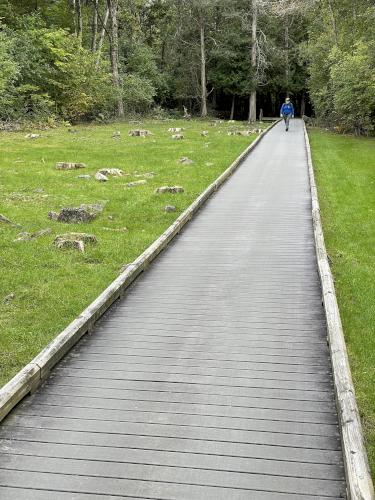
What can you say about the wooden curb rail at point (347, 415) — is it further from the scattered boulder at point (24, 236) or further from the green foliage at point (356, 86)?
the green foliage at point (356, 86)

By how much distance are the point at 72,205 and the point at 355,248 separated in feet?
26.9

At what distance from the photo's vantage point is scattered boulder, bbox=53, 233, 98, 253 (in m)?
12.0

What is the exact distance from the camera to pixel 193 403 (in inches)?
241

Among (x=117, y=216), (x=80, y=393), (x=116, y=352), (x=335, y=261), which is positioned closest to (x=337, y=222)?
(x=335, y=261)

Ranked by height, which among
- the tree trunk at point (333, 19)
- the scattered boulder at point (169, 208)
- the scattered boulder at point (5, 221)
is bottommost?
the scattered boulder at point (169, 208)

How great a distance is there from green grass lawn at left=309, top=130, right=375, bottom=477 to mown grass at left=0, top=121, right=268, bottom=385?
4226 millimetres

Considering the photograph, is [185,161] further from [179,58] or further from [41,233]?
[179,58]

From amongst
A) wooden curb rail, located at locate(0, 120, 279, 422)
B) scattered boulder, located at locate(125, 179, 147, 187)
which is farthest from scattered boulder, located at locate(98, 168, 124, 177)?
wooden curb rail, located at locate(0, 120, 279, 422)

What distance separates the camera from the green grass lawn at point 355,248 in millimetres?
7001

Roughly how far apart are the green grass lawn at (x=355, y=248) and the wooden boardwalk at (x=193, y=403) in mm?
463

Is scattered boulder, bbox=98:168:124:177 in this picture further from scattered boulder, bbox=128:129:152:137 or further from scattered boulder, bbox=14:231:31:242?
scattered boulder, bbox=128:129:152:137

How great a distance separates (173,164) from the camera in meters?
23.0

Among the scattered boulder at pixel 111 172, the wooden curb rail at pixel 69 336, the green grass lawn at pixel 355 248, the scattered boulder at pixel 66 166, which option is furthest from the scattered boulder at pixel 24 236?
the scattered boulder at pixel 66 166

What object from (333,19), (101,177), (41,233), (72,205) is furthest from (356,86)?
(41,233)
